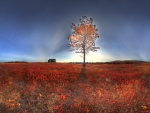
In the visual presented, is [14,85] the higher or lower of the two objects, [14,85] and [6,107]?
the higher

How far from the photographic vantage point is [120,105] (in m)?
11.8

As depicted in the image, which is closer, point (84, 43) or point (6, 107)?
point (6, 107)

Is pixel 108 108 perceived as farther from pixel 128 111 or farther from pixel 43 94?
pixel 43 94

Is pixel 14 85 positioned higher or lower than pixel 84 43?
lower

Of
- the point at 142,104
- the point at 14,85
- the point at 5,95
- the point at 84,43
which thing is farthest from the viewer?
the point at 84,43

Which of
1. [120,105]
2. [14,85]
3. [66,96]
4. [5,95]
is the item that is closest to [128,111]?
[120,105]

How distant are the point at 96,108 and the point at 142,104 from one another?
387 centimetres

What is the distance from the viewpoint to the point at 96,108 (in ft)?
37.4

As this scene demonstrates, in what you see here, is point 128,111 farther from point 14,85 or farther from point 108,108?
point 14,85

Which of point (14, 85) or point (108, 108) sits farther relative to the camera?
point (14, 85)

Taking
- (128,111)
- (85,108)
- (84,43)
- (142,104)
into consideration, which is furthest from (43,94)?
(84,43)

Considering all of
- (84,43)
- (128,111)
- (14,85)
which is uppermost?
(84,43)

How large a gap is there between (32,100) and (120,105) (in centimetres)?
699

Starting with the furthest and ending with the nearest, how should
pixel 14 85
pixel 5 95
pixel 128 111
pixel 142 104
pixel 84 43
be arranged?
pixel 84 43
pixel 14 85
pixel 5 95
pixel 142 104
pixel 128 111
